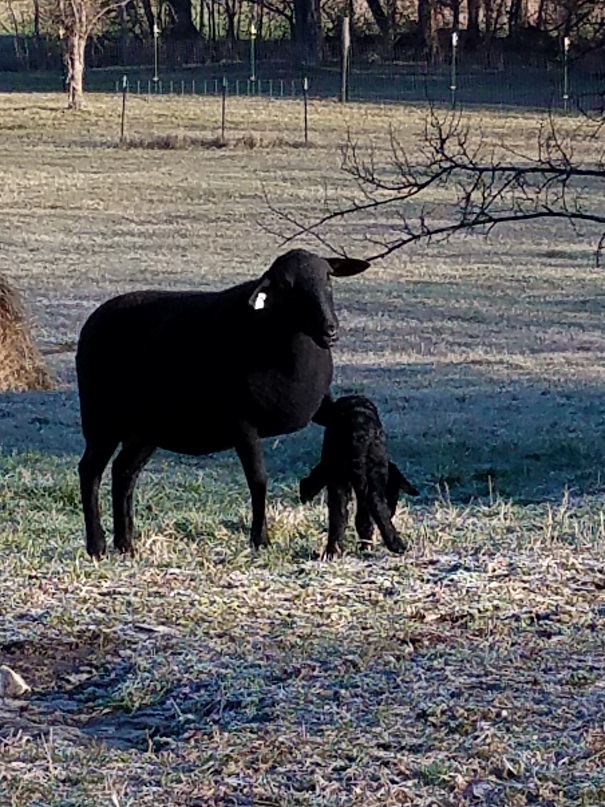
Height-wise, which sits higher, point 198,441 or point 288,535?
point 198,441

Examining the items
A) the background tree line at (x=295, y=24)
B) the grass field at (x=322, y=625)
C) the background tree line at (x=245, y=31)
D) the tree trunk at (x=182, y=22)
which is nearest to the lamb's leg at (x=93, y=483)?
the grass field at (x=322, y=625)

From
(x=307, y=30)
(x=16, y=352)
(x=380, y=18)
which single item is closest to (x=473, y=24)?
(x=380, y=18)

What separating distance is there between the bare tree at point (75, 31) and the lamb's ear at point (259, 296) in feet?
175

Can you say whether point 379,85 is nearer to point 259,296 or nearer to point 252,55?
point 252,55

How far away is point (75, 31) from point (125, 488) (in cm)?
5575

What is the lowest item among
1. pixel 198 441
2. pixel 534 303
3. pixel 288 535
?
pixel 534 303

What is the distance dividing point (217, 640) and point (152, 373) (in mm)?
1791

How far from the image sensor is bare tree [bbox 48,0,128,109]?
58875mm

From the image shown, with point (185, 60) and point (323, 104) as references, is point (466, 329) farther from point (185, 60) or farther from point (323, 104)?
point (185, 60)

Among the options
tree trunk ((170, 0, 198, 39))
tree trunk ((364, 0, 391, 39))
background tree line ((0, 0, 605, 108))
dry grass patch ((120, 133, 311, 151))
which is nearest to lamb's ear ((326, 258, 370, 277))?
dry grass patch ((120, 133, 311, 151))

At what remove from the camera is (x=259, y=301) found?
6.56m

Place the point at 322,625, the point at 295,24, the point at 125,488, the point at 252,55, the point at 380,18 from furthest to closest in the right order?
the point at 380,18 → the point at 295,24 → the point at 252,55 → the point at 125,488 → the point at 322,625

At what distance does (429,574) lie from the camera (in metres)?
6.23

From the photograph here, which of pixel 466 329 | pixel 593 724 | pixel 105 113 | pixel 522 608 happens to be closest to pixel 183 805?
pixel 593 724
